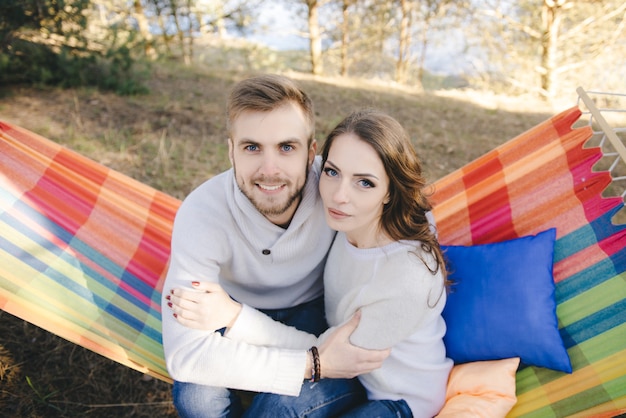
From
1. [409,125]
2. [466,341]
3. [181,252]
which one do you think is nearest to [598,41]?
[409,125]

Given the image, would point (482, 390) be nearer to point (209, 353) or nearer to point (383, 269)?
point (383, 269)

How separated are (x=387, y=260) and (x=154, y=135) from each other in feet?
10.5

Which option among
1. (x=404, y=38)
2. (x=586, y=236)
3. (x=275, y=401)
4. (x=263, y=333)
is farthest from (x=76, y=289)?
(x=404, y=38)

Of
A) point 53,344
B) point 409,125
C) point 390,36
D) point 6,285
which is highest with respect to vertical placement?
point 6,285

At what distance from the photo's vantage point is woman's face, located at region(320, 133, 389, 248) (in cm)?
134

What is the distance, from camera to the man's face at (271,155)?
1407mm

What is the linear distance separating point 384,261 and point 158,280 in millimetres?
1042

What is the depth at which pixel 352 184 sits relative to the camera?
4.47 ft

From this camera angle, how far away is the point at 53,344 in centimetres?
208

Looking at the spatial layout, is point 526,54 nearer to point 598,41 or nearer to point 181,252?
point 598,41

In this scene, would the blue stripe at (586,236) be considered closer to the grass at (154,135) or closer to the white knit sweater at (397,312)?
the white knit sweater at (397,312)

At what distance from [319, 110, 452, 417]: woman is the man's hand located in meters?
0.02

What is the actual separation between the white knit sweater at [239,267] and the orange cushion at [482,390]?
502mm

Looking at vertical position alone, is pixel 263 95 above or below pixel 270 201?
above
